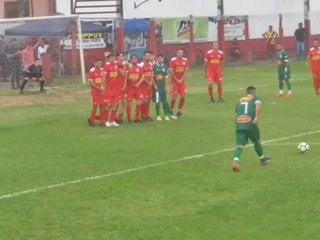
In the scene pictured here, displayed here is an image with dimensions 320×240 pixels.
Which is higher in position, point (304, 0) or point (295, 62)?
point (304, 0)

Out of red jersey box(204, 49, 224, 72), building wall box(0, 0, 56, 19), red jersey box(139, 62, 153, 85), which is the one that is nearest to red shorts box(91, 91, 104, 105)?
red jersey box(139, 62, 153, 85)

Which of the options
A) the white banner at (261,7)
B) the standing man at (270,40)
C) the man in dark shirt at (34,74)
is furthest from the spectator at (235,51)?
the man in dark shirt at (34,74)

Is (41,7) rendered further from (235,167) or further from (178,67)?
(235,167)

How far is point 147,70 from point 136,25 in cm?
2287

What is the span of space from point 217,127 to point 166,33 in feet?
86.2

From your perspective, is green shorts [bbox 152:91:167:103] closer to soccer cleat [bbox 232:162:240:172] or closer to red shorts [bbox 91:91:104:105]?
red shorts [bbox 91:91:104:105]

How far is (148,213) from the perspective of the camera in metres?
13.0

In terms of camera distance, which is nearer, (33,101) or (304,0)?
(33,101)

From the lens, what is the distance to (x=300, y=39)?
5431cm

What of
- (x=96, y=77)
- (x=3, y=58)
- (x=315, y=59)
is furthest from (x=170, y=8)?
(x=96, y=77)

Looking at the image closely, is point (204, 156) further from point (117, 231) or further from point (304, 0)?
point (304, 0)

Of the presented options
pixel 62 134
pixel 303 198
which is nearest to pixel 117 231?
pixel 303 198

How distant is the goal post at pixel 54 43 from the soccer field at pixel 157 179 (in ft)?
36.0

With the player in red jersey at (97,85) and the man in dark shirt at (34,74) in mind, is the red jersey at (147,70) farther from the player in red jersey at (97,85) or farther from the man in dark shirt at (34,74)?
the man in dark shirt at (34,74)
